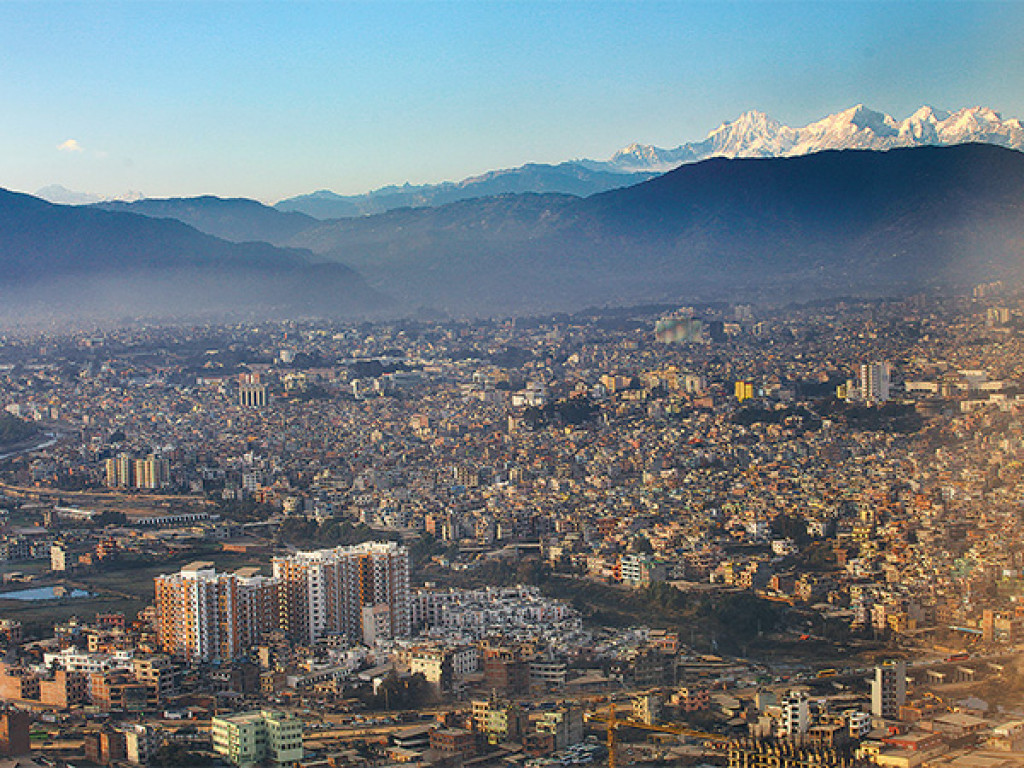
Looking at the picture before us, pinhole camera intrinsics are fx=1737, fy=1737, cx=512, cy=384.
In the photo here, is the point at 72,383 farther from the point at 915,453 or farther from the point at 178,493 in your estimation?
the point at 915,453

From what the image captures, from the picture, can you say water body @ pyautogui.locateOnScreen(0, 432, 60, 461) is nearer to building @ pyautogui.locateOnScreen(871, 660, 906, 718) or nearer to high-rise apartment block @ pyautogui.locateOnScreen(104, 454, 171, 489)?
high-rise apartment block @ pyautogui.locateOnScreen(104, 454, 171, 489)

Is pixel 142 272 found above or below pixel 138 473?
above

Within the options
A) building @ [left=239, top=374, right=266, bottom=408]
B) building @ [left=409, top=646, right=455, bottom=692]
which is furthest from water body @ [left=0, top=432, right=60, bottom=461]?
building @ [left=409, top=646, right=455, bottom=692]

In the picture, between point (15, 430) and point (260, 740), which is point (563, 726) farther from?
point (15, 430)

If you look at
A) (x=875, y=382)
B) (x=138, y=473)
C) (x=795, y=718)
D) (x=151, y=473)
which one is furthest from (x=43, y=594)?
(x=875, y=382)

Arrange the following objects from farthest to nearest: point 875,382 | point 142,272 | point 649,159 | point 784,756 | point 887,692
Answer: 1. point 649,159
2. point 142,272
3. point 875,382
4. point 887,692
5. point 784,756

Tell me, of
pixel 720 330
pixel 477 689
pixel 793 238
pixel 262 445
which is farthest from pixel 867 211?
A: pixel 477 689
